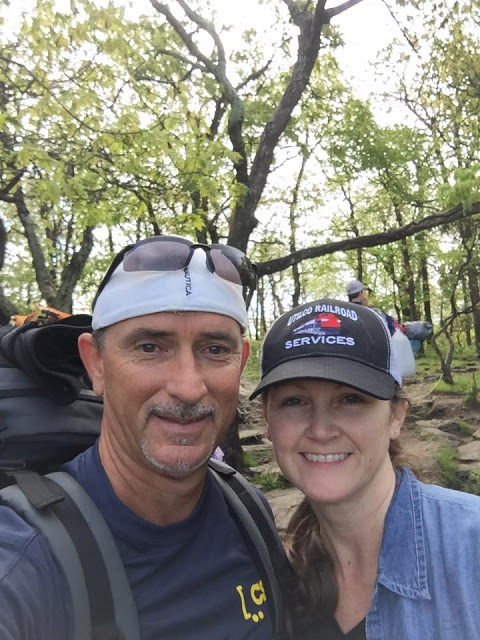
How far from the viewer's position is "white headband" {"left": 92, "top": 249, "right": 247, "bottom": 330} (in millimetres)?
1780

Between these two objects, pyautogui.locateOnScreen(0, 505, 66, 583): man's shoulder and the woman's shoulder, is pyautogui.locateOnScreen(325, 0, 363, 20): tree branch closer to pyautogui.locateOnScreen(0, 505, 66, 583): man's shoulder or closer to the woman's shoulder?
the woman's shoulder

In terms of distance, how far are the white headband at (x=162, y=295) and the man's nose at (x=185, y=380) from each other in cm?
17

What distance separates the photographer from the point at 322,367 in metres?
1.69

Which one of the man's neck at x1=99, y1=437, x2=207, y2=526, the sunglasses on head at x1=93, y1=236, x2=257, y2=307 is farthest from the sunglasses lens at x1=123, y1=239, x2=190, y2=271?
the man's neck at x1=99, y1=437, x2=207, y2=526

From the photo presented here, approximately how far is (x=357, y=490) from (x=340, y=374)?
1.35 ft

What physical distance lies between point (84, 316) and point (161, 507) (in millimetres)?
857

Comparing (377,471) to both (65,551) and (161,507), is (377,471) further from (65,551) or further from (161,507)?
(65,551)

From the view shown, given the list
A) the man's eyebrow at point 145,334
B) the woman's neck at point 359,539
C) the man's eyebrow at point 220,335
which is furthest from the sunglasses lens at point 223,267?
the woman's neck at point 359,539

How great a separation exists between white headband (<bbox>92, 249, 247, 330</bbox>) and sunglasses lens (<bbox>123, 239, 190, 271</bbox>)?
0.03 metres

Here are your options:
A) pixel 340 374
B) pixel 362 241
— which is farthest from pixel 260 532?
pixel 362 241

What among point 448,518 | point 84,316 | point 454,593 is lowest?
point 454,593

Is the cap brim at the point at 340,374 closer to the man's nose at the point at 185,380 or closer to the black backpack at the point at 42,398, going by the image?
the man's nose at the point at 185,380

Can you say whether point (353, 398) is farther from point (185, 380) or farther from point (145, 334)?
point (145, 334)

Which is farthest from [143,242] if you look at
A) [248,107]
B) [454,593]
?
[248,107]
